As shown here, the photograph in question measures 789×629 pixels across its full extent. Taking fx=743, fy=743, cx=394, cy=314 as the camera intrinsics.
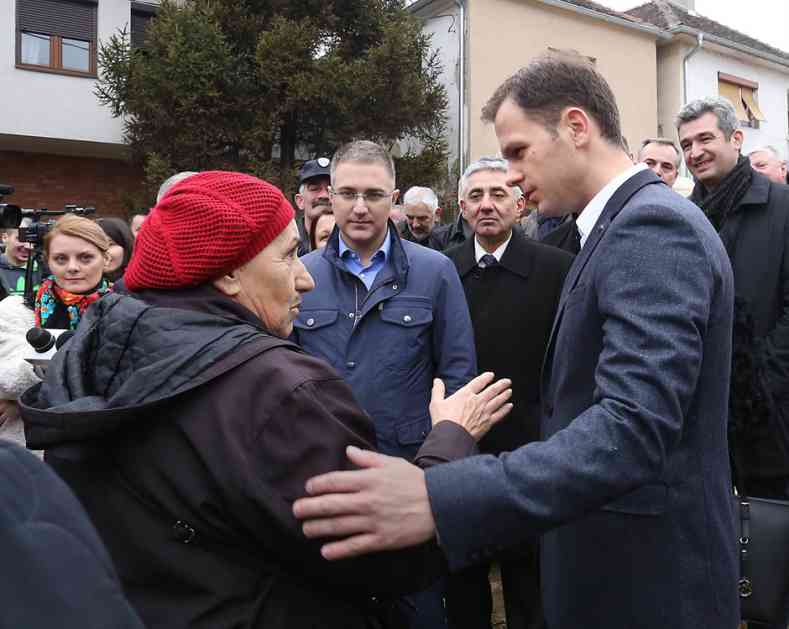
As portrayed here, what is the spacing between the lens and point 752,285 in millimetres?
3230

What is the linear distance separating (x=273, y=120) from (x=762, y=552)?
36.7 feet

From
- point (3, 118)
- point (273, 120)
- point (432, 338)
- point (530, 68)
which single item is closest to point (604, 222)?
point (530, 68)

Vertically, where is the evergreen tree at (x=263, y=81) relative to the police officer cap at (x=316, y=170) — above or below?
above

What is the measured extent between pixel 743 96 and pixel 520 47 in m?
8.11

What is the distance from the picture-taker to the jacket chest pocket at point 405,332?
9.87 feet

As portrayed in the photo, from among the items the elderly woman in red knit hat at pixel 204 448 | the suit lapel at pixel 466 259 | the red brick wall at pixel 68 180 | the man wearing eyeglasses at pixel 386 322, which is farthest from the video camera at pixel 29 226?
the red brick wall at pixel 68 180

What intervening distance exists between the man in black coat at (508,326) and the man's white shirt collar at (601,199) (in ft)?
4.95

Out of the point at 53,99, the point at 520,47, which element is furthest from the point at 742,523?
the point at 520,47

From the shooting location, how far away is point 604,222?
1.75m

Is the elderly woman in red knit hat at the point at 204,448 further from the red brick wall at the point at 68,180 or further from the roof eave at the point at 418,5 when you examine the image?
the roof eave at the point at 418,5

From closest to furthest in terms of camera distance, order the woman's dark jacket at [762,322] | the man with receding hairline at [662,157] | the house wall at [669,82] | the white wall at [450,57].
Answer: the woman's dark jacket at [762,322] < the man with receding hairline at [662,157] < the white wall at [450,57] < the house wall at [669,82]

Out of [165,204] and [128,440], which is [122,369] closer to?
[128,440]

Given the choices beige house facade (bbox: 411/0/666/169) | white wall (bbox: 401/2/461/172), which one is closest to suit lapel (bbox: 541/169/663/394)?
beige house facade (bbox: 411/0/666/169)

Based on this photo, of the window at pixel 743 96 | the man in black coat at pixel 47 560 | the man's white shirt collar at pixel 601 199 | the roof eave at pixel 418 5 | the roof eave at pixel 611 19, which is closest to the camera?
the man in black coat at pixel 47 560
